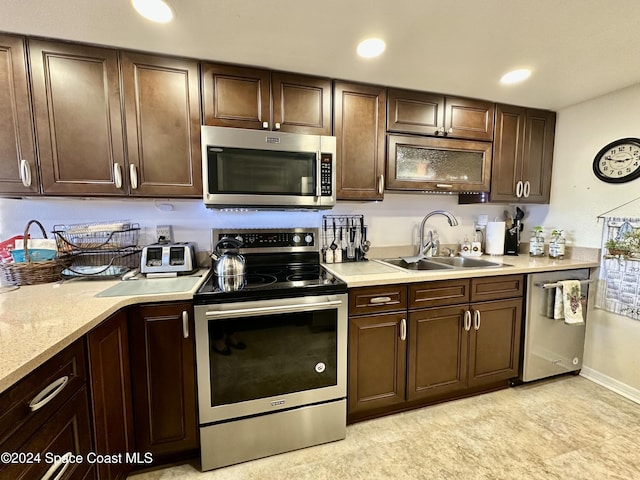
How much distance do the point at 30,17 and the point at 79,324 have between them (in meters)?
1.39

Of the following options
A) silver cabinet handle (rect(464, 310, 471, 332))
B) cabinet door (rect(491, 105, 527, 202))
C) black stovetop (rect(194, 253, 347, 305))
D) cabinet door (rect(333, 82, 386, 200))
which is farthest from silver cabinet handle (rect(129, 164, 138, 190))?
cabinet door (rect(491, 105, 527, 202))

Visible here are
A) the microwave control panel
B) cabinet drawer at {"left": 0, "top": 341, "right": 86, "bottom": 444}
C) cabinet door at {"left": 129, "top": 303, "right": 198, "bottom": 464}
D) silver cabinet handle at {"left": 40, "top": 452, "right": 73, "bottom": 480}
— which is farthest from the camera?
the microwave control panel

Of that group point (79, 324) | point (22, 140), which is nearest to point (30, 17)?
A: point (22, 140)

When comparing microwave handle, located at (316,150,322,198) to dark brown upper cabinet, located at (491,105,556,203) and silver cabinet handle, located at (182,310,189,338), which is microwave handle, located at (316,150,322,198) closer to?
silver cabinet handle, located at (182,310,189,338)

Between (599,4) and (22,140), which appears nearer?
(599,4)

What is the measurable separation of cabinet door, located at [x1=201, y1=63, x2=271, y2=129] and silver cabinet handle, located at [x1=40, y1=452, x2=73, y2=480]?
157 cm

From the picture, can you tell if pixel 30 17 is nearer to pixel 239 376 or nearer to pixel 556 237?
pixel 239 376

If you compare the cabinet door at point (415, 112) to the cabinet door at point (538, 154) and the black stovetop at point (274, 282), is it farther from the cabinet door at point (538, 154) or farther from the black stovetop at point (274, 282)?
the black stovetop at point (274, 282)

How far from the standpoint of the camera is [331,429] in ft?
5.25

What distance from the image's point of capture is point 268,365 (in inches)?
58.2

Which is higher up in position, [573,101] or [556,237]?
[573,101]

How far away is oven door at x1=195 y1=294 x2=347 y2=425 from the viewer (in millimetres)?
1397

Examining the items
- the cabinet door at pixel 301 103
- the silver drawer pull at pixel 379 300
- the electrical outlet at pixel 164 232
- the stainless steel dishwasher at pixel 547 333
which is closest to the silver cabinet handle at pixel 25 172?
the electrical outlet at pixel 164 232

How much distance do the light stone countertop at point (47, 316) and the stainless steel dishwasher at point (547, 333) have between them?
7.48ft
